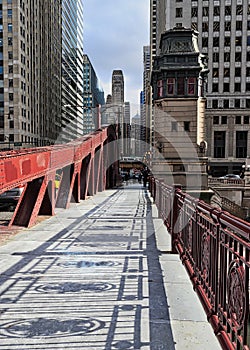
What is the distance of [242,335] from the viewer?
2.80 metres

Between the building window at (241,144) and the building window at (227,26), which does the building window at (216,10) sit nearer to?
the building window at (227,26)

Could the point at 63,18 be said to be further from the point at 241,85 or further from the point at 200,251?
the point at 200,251

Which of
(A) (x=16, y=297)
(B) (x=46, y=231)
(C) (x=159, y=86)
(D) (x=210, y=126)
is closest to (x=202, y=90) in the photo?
(C) (x=159, y=86)

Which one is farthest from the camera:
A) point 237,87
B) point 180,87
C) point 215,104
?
point 237,87

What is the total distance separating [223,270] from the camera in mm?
3391

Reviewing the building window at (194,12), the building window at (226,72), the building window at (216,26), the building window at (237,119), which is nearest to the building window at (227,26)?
the building window at (216,26)

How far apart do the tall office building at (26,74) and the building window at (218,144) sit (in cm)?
3553

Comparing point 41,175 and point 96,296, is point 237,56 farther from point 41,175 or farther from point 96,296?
point 96,296

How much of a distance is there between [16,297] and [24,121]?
71960 mm

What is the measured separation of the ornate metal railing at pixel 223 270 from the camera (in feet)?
9.14

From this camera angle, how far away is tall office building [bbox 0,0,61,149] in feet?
228

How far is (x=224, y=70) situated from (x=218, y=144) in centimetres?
1420

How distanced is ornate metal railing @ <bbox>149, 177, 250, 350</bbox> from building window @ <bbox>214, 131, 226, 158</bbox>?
6267cm

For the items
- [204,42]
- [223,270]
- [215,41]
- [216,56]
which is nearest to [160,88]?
[223,270]
